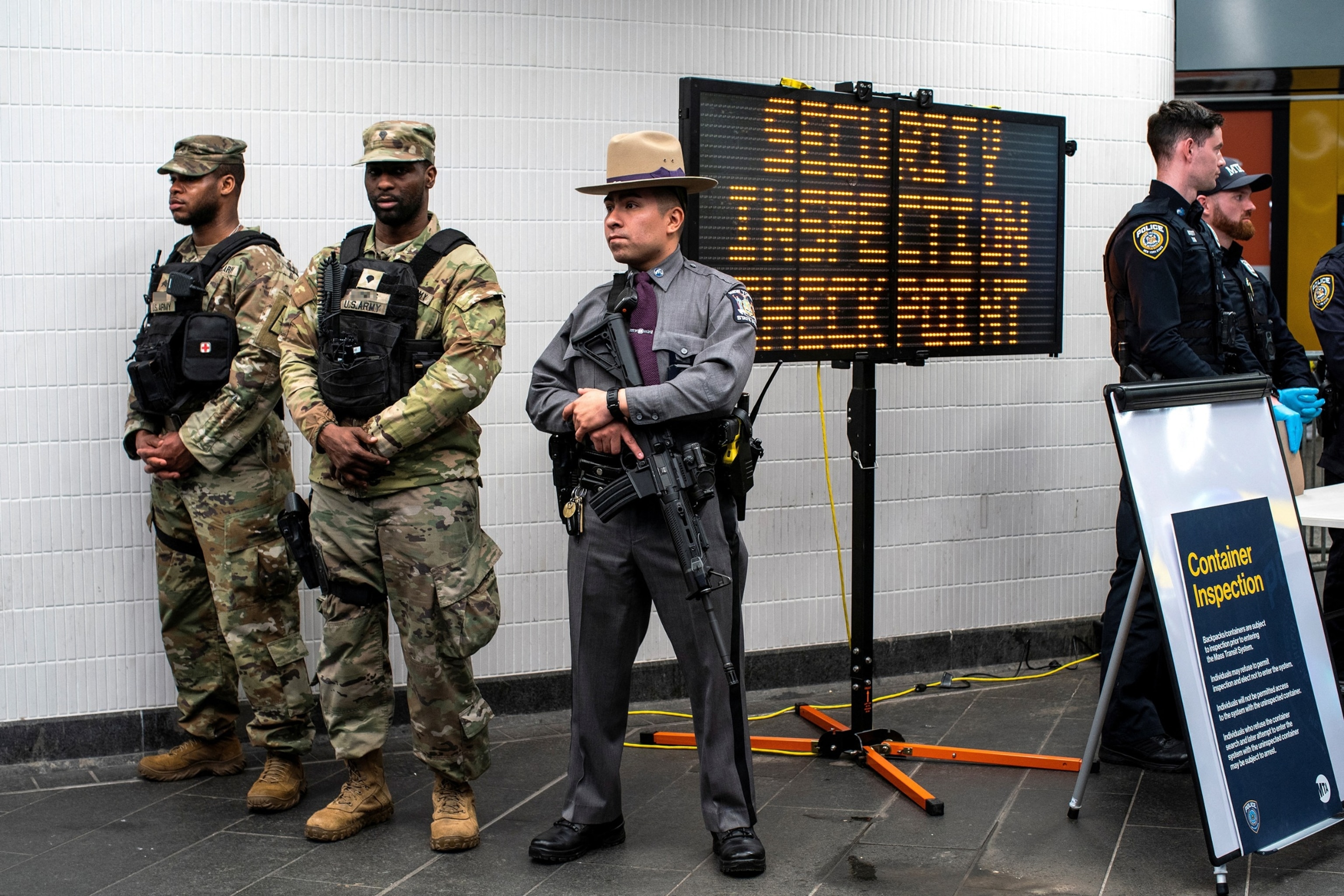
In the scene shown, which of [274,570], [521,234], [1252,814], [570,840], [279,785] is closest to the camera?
[1252,814]

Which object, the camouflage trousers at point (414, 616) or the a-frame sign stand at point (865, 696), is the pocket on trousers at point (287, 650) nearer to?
the camouflage trousers at point (414, 616)

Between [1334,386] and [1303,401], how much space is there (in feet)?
3.90

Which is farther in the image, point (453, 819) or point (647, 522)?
point (453, 819)

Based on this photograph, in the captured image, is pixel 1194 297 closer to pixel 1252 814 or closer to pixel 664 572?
pixel 1252 814

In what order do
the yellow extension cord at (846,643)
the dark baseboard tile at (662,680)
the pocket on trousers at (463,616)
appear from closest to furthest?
the pocket on trousers at (463,616) → the dark baseboard tile at (662,680) → the yellow extension cord at (846,643)

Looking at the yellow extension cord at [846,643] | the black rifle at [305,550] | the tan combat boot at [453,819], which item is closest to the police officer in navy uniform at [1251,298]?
the yellow extension cord at [846,643]

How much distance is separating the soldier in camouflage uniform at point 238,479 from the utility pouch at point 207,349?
0.03 m

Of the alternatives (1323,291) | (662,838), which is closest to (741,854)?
(662,838)

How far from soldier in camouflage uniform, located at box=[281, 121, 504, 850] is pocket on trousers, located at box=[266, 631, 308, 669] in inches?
15.8

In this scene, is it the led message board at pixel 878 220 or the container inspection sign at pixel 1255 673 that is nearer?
the container inspection sign at pixel 1255 673

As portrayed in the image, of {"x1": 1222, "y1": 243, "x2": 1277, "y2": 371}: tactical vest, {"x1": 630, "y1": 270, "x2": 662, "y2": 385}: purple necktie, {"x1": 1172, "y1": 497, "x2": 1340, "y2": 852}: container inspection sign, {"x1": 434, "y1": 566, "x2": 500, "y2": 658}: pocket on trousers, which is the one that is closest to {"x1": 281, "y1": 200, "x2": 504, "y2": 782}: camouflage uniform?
{"x1": 434, "y1": 566, "x2": 500, "y2": 658}: pocket on trousers

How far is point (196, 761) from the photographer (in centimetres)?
472

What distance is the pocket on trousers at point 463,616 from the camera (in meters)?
3.97

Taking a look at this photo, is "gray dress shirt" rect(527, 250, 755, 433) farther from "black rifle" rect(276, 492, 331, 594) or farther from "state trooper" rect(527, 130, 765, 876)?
"black rifle" rect(276, 492, 331, 594)
